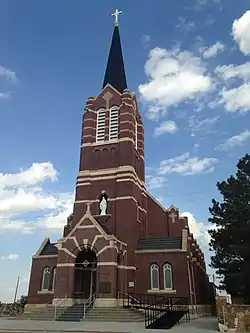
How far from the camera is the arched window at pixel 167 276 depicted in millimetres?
25406

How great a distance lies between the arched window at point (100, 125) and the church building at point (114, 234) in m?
0.10

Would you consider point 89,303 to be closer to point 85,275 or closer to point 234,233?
point 85,275

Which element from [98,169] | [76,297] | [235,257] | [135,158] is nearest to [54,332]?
[76,297]

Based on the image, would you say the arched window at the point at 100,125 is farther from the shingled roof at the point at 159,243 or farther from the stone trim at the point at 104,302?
the stone trim at the point at 104,302

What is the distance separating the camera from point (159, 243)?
27.3m

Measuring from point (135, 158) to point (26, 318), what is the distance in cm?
1654

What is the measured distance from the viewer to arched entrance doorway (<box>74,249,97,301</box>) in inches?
988

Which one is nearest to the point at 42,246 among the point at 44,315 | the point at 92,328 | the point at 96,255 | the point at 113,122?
the point at 96,255

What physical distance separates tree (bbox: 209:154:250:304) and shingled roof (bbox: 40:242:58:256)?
13108mm

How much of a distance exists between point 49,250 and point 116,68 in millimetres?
20747

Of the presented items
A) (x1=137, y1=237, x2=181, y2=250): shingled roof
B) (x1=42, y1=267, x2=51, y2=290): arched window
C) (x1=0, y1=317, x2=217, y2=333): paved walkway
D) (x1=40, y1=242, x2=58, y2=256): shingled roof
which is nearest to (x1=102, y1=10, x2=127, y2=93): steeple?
(x1=137, y1=237, x2=181, y2=250): shingled roof

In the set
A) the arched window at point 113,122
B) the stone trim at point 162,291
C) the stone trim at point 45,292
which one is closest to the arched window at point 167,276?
the stone trim at point 162,291

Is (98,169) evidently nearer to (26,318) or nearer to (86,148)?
(86,148)

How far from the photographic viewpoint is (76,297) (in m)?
24.4
